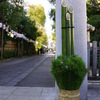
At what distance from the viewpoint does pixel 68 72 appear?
7.95 ft

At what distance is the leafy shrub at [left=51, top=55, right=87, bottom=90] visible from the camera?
93.8 inches

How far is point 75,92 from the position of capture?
2.48m

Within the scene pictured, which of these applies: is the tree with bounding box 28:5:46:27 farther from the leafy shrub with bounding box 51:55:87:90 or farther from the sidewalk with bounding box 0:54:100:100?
the leafy shrub with bounding box 51:55:87:90

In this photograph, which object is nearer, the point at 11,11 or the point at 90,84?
the point at 90,84

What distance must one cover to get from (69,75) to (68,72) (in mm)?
65

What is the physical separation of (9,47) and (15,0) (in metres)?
9.12

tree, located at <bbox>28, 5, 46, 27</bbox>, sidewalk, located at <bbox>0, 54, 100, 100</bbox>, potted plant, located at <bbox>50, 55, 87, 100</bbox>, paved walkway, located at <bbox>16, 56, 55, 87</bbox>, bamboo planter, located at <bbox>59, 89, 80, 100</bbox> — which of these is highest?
tree, located at <bbox>28, 5, 46, 27</bbox>

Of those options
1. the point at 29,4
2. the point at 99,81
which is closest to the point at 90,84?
the point at 99,81

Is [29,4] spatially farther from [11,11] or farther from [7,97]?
[7,97]

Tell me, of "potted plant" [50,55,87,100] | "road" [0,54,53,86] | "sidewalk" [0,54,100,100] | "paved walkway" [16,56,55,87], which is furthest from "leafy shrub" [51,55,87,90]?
"road" [0,54,53,86]

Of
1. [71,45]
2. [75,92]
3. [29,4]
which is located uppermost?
[29,4]

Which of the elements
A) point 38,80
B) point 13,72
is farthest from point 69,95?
point 13,72

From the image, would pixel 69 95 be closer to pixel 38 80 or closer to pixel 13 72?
pixel 38 80

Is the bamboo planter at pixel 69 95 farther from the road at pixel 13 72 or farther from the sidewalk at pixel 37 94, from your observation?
the road at pixel 13 72
